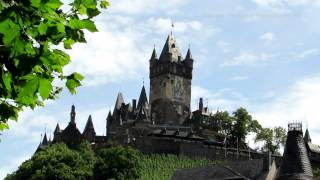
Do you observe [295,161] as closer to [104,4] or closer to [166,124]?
[104,4]

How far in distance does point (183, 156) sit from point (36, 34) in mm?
99667

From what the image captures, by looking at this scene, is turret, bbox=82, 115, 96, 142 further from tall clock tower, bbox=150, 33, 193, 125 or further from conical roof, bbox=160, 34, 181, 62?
conical roof, bbox=160, 34, 181, 62

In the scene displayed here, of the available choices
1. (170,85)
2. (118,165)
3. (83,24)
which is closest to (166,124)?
(170,85)

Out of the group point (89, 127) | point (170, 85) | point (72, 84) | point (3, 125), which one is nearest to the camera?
point (72, 84)

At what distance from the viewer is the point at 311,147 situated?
10600 cm

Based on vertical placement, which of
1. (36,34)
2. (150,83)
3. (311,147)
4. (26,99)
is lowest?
(26,99)

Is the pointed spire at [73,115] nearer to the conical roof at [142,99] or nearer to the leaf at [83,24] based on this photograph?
the conical roof at [142,99]

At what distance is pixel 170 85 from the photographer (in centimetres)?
13825

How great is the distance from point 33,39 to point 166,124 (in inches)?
4749

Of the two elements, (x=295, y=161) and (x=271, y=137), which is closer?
(x=295, y=161)

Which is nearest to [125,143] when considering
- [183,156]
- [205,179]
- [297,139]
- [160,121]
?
[183,156]

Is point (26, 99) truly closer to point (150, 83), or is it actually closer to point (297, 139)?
point (297, 139)

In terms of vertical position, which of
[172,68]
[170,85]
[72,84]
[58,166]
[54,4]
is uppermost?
[172,68]

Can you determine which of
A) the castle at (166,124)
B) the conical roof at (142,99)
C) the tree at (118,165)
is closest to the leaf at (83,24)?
the tree at (118,165)
